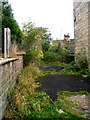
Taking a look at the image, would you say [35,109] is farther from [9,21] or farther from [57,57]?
[57,57]

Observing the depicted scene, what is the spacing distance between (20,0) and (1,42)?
2.89 meters

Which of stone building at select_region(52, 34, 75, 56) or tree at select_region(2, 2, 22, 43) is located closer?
tree at select_region(2, 2, 22, 43)

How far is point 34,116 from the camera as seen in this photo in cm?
429

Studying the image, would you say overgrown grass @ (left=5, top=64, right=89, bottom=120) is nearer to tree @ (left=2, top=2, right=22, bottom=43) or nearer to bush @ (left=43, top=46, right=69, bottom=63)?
tree @ (left=2, top=2, right=22, bottom=43)

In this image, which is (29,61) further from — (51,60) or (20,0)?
(51,60)

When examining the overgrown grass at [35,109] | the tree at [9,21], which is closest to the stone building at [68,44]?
the tree at [9,21]

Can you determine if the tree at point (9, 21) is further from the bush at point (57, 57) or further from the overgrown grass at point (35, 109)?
the bush at point (57, 57)

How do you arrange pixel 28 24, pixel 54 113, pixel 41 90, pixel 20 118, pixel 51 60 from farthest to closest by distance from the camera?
pixel 51 60 → pixel 28 24 → pixel 41 90 → pixel 54 113 → pixel 20 118

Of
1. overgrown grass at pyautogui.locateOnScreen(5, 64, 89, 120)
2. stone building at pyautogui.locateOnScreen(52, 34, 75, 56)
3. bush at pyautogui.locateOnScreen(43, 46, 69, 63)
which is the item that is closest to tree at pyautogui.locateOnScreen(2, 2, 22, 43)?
overgrown grass at pyautogui.locateOnScreen(5, 64, 89, 120)

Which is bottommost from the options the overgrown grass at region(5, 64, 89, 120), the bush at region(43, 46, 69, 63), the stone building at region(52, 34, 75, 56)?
the overgrown grass at region(5, 64, 89, 120)

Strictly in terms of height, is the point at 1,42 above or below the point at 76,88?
above

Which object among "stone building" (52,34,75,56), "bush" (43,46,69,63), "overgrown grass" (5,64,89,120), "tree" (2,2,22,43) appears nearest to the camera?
"overgrown grass" (5,64,89,120)

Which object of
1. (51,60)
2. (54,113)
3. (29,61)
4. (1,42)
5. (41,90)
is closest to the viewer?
(54,113)

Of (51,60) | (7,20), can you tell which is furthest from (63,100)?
(51,60)
